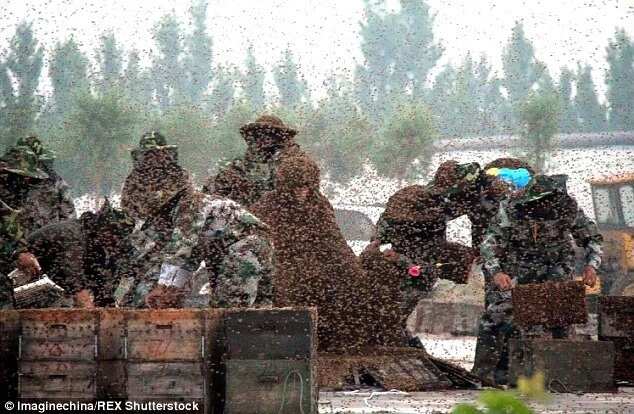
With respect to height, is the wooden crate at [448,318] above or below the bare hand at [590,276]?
above

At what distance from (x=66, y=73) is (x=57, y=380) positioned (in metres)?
28.3

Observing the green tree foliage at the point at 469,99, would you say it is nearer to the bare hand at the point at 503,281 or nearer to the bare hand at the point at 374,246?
the bare hand at the point at 374,246

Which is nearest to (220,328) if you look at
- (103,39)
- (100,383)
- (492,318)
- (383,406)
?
(100,383)

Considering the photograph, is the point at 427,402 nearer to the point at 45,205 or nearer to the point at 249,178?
the point at 249,178

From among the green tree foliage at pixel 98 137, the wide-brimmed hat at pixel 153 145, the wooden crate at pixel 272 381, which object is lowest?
the wooden crate at pixel 272 381

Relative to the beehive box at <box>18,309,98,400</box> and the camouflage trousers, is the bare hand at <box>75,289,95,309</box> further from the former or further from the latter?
the camouflage trousers

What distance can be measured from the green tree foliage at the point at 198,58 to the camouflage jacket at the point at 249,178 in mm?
20412

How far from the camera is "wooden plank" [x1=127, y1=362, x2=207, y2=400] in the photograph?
7.38 meters

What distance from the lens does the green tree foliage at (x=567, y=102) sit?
42.1 metres

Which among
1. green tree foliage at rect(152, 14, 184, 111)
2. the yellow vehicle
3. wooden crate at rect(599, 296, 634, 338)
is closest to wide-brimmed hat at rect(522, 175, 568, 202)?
wooden crate at rect(599, 296, 634, 338)

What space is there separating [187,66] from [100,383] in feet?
107

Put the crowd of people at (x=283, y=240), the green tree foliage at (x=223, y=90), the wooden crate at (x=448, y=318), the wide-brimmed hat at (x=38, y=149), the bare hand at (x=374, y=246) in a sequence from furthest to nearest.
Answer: the green tree foliage at (x=223, y=90), the wooden crate at (x=448, y=318), the wide-brimmed hat at (x=38, y=149), the bare hand at (x=374, y=246), the crowd of people at (x=283, y=240)

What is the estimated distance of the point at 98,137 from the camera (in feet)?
107

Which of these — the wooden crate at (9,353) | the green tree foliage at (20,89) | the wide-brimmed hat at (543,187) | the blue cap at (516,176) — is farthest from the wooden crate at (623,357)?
the green tree foliage at (20,89)
